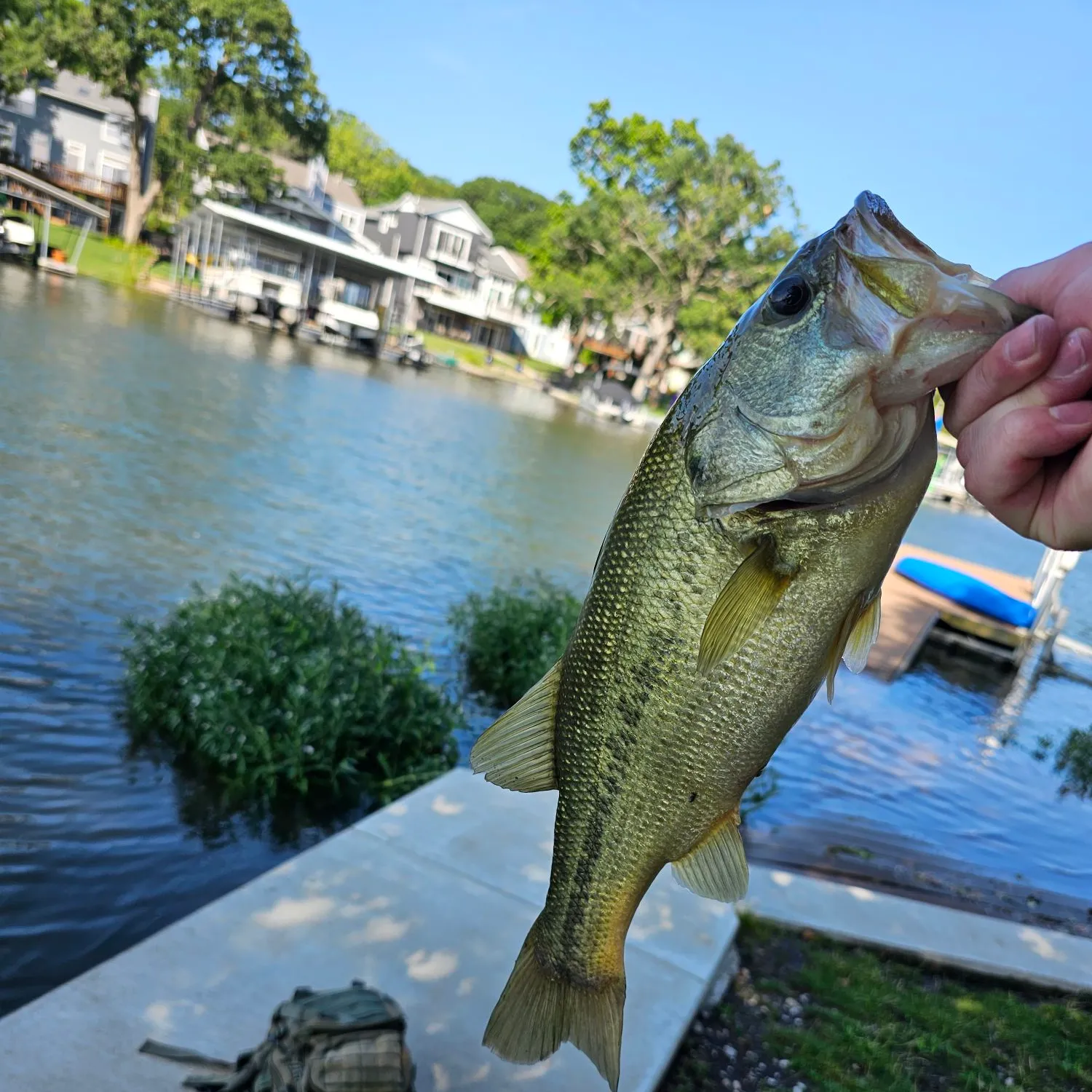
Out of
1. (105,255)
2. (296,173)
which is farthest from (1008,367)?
(296,173)

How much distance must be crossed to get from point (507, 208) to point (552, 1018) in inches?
4662

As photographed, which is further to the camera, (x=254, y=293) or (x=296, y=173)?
(x=296, y=173)

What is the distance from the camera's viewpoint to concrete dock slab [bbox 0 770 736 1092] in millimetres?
3311

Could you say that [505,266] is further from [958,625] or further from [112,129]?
[958,625]

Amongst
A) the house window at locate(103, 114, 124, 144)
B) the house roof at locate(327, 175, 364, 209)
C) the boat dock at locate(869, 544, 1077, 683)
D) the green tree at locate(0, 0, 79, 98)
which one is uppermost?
the green tree at locate(0, 0, 79, 98)

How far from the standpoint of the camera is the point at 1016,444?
157cm

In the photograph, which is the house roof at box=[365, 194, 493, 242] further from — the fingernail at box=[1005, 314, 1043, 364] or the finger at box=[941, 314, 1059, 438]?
the fingernail at box=[1005, 314, 1043, 364]

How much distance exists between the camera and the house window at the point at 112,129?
54531mm

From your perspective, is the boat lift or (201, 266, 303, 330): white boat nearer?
the boat lift

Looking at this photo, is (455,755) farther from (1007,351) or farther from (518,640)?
(1007,351)

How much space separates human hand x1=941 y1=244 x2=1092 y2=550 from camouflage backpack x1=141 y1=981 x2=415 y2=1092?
263cm

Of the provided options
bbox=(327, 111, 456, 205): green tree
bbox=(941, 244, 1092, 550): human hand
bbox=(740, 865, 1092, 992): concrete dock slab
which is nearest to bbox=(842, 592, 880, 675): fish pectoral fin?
bbox=(941, 244, 1092, 550): human hand

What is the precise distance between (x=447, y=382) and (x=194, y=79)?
65.3 feet

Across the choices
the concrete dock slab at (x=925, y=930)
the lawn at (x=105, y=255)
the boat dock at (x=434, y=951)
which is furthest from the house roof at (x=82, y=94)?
the concrete dock slab at (x=925, y=930)
